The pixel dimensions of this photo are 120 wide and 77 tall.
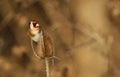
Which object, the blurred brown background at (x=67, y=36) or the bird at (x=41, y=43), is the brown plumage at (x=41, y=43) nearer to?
the bird at (x=41, y=43)

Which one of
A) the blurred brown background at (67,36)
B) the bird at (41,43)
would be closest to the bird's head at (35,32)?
the bird at (41,43)

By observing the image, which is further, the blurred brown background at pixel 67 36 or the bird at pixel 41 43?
the blurred brown background at pixel 67 36

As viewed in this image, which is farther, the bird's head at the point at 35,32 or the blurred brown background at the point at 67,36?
the blurred brown background at the point at 67,36

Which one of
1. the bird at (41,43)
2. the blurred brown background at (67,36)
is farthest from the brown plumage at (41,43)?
the blurred brown background at (67,36)

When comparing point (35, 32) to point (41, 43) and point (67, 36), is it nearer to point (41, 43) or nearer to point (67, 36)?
point (41, 43)

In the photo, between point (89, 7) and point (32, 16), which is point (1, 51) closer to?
point (32, 16)

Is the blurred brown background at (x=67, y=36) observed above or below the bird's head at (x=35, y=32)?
below

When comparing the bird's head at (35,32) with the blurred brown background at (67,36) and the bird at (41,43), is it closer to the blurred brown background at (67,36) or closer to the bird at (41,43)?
the bird at (41,43)

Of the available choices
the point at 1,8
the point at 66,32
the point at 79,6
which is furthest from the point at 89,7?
the point at 1,8

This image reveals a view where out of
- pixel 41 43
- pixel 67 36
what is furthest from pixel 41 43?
pixel 67 36

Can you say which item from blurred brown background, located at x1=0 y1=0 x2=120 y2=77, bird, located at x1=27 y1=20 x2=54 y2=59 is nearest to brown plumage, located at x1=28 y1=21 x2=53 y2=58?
bird, located at x1=27 y1=20 x2=54 y2=59
